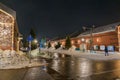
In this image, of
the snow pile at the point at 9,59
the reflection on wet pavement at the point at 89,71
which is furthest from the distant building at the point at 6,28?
the reflection on wet pavement at the point at 89,71

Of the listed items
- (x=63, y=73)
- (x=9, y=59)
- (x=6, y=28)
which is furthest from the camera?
(x=6, y=28)

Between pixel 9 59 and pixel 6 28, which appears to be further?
pixel 6 28

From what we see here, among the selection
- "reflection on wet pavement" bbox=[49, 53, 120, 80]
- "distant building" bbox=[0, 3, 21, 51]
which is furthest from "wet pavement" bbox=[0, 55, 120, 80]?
"distant building" bbox=[0, 3, 21, 51]

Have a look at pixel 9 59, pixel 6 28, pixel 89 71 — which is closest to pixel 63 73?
pixel 89 71

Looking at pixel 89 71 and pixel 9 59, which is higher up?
pixel 9 59

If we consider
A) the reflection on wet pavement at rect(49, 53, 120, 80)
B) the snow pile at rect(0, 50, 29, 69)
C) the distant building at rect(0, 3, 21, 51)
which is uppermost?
the distant building at rect(0, 3, 21, 51)

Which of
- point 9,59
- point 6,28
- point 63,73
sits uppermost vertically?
point 6,28

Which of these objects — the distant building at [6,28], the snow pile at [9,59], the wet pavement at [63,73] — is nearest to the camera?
the wet pavement at [63,73]

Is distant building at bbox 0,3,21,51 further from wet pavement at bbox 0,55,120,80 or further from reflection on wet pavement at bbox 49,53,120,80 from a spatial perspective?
reflection on wet pavement at bbox 49,53,120,80

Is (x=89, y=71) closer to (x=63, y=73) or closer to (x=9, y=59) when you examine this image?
(x=63, y=73)

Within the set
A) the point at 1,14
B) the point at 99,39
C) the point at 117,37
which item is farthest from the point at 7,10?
the point at 99,39

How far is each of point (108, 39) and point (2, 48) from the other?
1456 inches

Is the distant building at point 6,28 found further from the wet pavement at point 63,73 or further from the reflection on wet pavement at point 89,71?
the reflection on wet pavement at point 89,71

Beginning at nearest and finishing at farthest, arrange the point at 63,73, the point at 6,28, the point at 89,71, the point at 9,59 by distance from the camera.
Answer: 1. the point at 63,73
2. the point at 89,71
3. the point at 9,59
4. the point at 6,28
